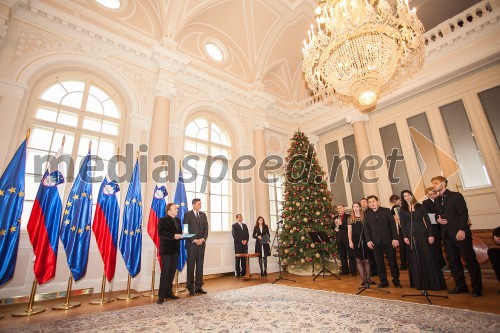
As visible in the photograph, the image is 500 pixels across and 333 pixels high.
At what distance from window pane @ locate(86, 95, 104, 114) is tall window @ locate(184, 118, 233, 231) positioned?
2249 mm

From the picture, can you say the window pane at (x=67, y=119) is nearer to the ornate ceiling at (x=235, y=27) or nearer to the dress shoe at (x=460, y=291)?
the ornate ceiling at (x=235, y=27)

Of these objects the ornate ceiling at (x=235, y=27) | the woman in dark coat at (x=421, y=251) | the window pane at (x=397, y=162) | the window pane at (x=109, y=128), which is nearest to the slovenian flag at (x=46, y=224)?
the window pane at (x=109, y=128)

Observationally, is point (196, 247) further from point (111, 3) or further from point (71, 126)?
point (111, 3)

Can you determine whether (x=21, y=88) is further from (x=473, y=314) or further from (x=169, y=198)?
(x=473, y=314)

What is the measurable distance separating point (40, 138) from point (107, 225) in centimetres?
239

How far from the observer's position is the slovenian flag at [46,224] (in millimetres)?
3996

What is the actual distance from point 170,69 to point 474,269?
7558mm

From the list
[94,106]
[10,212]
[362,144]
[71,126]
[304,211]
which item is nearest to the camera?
[10,212]

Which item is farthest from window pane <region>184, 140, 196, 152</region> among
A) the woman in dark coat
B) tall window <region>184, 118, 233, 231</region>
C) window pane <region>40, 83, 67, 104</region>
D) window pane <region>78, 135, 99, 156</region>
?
the woman in dark coat

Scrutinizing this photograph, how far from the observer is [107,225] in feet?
15.7

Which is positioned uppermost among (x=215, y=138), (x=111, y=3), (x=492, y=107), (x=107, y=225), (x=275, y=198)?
(x=111, y=3)

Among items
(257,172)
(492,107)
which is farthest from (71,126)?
(492,107)

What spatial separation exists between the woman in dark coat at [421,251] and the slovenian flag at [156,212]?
14.9 ft

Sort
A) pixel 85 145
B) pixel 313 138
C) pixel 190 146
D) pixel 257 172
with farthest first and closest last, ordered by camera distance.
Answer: pixel 313 138 < pixel 257 172 < pixel 190 146 < pixel 85 145
